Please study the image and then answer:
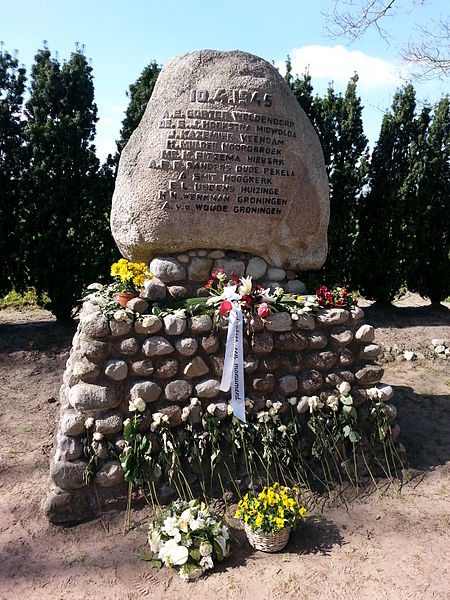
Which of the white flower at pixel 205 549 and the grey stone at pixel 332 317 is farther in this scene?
the grey stone at pixel 332 317

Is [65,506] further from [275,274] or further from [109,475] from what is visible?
[275,274]

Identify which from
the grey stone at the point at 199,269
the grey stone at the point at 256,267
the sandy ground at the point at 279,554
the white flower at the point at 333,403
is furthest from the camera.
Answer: the grey stone at the point at 256,267

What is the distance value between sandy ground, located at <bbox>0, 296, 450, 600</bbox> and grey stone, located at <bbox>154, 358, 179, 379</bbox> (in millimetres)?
950

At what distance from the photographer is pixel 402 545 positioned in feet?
10.7

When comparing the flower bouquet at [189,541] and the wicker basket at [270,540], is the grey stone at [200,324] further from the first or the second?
the wicker basket at [270,540]

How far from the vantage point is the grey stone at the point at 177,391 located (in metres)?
3.78

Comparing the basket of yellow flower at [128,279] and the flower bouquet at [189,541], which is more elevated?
the basket of yellow flower at [128,279]

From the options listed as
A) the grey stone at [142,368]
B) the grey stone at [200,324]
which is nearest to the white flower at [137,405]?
the grey stone at [142,368]

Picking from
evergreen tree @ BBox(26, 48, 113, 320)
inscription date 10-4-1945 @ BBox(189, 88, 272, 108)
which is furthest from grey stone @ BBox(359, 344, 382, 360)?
evergreen tree @ BBox(26, 48, 113, 320)

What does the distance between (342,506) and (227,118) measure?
308cm

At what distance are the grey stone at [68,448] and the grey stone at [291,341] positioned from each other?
63.8 inches

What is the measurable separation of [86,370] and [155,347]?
51 centimetres

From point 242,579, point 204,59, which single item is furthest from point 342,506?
point 204,59

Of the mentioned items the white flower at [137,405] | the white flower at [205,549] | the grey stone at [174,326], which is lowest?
the white flower at [205,549]
